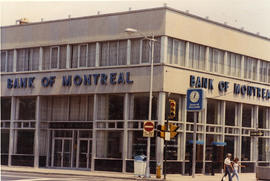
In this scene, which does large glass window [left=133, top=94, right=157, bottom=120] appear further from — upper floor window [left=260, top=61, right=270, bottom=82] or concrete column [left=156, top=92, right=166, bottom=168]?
upper floor window [left=260, top=61, right=270, bottom=82]

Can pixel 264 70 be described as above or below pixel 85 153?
above

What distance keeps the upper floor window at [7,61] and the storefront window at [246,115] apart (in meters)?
19.3

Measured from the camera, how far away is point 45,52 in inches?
1885

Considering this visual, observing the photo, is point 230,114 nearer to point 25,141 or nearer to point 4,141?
point 25,141

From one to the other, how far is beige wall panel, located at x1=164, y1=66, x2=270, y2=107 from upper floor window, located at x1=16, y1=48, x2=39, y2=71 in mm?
12152

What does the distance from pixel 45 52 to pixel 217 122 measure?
47.6ft

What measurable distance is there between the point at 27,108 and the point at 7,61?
14.5 feet

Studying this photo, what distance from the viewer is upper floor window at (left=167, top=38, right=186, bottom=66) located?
4181 centimetres

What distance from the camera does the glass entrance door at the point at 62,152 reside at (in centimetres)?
4650

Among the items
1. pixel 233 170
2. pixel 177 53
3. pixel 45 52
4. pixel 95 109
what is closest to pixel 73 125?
pixel 95 109

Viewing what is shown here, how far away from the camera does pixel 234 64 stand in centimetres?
4747

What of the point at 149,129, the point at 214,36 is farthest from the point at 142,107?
the point at 214,36

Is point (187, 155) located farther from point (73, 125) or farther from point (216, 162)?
point (73, 125)

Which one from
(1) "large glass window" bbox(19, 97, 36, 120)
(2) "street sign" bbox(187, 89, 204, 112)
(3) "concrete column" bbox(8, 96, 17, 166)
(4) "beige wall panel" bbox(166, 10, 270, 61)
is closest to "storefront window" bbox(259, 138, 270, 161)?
(4) "beige wall panel" bbox(166, 10, 270, 61)
